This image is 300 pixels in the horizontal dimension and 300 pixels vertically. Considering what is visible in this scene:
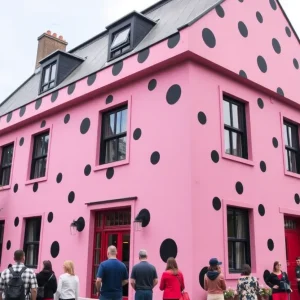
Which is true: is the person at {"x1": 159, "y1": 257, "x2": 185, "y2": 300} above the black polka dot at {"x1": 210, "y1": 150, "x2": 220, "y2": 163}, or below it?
below

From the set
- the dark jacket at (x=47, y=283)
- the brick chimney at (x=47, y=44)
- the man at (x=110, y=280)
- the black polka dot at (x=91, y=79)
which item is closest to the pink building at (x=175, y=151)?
the black polka dot at (x=91, y=79)

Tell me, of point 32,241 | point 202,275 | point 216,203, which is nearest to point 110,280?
point 202,275

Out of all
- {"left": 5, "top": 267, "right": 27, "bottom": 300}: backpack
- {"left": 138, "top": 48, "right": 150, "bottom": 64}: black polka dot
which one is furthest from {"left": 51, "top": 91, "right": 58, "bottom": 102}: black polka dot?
{"left": 5, "top": 267, "right": 27, "bottom": 300}: backpack

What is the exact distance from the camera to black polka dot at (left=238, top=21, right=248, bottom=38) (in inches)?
508

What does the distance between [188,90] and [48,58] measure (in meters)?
8.34

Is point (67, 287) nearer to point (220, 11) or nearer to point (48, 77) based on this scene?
point (220, 11)

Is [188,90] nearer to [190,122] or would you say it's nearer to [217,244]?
[190,122]

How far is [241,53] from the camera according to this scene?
41.0ft

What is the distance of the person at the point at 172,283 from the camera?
8.30 meters

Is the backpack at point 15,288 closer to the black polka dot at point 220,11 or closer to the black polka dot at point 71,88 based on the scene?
the black polka dot at point 71,88

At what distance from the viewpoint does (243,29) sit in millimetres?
13031

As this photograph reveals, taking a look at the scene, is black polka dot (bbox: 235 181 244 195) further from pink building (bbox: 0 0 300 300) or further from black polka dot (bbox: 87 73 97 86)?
black polka dot (bbox: 87 73 97 86)

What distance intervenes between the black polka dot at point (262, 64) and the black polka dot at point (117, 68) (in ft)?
14.1

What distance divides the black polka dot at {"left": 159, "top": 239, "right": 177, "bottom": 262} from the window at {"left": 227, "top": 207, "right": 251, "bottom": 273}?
172cm
